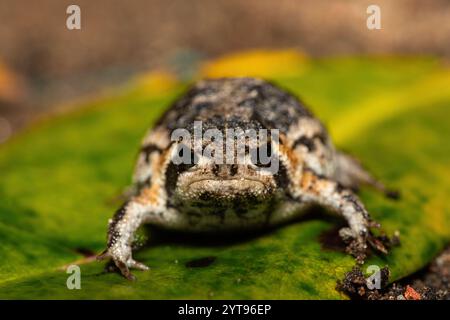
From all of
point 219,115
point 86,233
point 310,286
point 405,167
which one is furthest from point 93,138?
point 310,286

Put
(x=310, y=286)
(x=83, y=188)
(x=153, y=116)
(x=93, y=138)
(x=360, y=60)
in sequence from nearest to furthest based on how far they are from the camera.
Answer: (x=310, y=286)
(x=83, y=188)
(x=93, y=138)
(x=153, y=116)
(x=360, y=60)

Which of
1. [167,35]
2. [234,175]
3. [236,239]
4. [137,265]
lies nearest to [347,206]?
[236,239]

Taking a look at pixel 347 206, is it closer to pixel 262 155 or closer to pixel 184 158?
pixel 262 155

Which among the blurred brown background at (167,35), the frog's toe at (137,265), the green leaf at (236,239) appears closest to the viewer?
the green leaf at (236,239)

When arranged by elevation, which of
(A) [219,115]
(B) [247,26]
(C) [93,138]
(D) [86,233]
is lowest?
(D) [86,233]

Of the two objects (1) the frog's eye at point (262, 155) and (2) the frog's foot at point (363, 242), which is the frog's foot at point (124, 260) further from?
(2) the frog's foot at point (363, 242)

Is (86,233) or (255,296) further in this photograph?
(86,233)

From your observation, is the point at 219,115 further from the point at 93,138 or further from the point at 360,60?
the point at 360,60

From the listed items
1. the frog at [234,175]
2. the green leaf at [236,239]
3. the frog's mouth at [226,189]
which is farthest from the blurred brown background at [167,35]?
the frog's mouth at [226,189]
